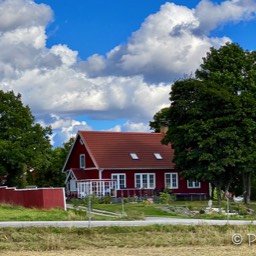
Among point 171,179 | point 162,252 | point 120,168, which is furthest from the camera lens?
point 171,179

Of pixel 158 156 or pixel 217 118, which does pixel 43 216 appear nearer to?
pixel 217 118

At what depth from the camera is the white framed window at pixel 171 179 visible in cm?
6216

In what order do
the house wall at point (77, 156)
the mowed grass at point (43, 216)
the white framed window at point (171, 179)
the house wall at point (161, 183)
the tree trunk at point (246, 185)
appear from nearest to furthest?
the mowed grass at point (43, 216)
the tree trunk at point (246, 185)
the house wall at point (161, 183)
the house wall at point (77, 156)
the white framed window at point (171, 179)

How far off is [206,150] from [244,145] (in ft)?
9.93

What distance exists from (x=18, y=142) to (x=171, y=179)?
50.2 feet

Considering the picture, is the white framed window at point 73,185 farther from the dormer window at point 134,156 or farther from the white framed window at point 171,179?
the white framed window at point 171,179

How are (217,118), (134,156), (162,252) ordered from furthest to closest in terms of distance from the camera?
(134,156) < (217,118) < (162,252)

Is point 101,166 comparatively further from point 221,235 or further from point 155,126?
point 221,235

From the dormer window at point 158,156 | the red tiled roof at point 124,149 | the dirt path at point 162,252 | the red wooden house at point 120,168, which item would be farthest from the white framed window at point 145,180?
the dirt path at point 162,252

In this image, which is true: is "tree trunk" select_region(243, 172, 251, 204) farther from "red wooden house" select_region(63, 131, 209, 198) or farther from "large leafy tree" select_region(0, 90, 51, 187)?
"large leafy tree" select_region(0, 90, 51, 187)

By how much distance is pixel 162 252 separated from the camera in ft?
70.3

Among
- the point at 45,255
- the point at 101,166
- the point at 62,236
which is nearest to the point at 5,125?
the point at 101,166

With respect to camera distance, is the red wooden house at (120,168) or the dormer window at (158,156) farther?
the dormer window at (158,156)

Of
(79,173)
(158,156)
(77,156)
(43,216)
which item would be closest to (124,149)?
(158,156)
